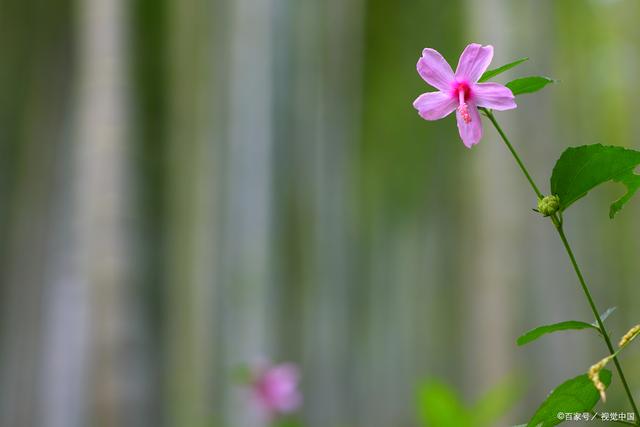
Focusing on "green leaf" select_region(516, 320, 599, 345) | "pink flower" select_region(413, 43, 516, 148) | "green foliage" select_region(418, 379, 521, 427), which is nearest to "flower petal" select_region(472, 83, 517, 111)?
"pink flower" select_region(413, 43, 516, 148)

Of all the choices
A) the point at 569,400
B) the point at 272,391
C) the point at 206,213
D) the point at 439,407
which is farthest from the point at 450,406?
the point at 206,213

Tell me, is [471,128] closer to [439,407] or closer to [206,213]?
[439,407]

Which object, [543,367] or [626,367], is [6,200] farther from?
[626,367]

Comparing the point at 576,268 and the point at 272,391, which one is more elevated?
the point at 576,268

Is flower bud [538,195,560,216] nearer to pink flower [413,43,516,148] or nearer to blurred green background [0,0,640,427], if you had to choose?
pink flower [413,43,516,148]

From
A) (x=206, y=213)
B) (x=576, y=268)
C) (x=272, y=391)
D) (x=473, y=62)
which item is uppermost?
(x=473, y=62)
